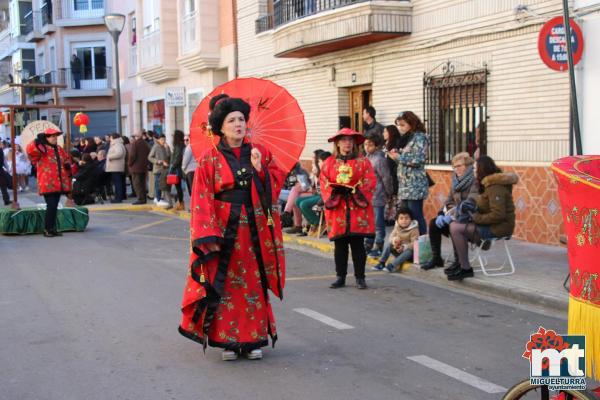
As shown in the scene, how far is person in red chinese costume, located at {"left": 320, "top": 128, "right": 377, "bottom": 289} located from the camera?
916 cm

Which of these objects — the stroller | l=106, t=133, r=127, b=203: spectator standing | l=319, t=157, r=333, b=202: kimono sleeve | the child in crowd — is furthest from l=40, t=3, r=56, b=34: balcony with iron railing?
l=319, t=157, r=333, b=202: kimono sleeve

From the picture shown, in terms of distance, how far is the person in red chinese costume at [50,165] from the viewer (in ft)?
46.0

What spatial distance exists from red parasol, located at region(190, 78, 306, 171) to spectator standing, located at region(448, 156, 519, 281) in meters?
2.71

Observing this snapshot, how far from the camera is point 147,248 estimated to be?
42.8ft

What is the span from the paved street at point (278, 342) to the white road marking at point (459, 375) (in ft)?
0.05

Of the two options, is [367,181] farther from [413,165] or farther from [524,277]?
[524,277]

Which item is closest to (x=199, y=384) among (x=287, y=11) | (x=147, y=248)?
(x=147, y=248)

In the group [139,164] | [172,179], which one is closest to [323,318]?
[172,179]

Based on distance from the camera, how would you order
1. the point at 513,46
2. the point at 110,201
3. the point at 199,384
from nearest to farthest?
1. the point at 199,384
2. the point at 513,46
3. the point at 110,201

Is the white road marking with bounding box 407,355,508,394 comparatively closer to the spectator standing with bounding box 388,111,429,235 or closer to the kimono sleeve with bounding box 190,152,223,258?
the kimono sleeve with bounding box 190,152,223,258

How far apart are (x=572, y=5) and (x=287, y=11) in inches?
326

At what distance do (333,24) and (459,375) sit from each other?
11.3 metres

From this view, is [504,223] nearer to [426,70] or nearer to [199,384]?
[199,384]

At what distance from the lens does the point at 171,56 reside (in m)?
27.0
